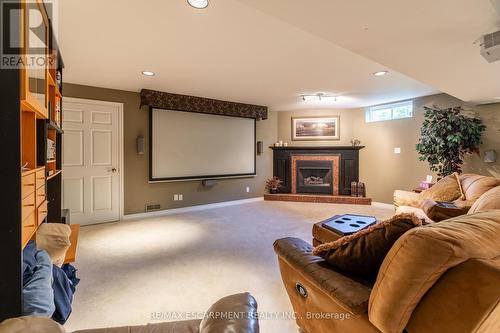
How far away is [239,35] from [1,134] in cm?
212

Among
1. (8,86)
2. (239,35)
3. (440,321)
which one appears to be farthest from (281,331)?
(239,35)

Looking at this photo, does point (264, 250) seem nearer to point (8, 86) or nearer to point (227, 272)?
point (227, 272)

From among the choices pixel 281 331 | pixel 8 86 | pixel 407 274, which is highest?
pixel 8 86

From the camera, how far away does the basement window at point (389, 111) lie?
17.4 ft

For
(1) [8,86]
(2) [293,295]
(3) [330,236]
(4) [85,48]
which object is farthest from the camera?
(4) [85,48]

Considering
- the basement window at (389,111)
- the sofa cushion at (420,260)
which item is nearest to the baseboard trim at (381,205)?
the basement window at (389,111)

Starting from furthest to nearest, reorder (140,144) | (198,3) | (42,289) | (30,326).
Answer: (140,144), (198,3), (42,289), (30,326)

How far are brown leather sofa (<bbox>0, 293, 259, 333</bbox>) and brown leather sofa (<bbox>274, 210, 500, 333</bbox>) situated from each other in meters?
0.47

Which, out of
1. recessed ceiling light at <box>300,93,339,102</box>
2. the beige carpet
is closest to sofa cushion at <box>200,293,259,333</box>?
the beige carpet

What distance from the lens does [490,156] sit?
13.4ft

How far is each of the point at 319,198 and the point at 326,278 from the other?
521 cm

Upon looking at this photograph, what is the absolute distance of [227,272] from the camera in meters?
2.58

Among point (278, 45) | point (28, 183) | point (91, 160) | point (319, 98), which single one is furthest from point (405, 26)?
point (91, 160)

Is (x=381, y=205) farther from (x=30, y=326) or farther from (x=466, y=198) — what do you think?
(x=30, y=326)
